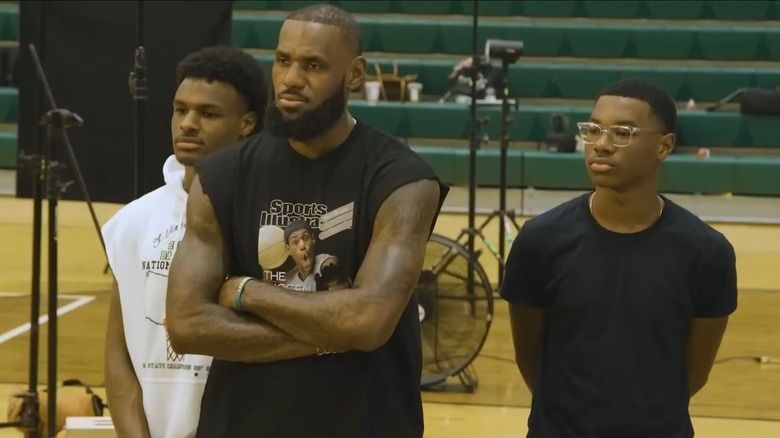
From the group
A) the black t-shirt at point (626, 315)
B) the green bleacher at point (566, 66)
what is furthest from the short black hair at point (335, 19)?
the green bleacher at point (566, 66)

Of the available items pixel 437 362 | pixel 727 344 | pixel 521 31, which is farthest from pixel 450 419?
pixel 521 31

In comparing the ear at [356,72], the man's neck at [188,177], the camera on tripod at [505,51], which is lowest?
the man's neck at [188,177]

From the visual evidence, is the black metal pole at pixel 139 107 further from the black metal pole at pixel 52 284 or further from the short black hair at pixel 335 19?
the short black hair at pixel 335 19

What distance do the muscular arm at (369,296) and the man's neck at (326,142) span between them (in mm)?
158

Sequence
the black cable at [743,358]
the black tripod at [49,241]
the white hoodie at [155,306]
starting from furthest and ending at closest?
1. the black cable at [743,358]
2. the black tripod at [49,241]
3. the white hoodie at [155,306]

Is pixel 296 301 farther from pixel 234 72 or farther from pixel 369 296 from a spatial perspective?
pixel 234 72

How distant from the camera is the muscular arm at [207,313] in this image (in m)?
2.15

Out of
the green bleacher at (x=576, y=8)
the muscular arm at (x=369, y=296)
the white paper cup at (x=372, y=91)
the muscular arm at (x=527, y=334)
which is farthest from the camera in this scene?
the green bleacher at (x=576, y=8)

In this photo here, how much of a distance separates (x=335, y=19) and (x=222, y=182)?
381 mm

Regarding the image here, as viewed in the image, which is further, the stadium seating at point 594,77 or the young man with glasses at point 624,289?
the stadium seating at point 594,77

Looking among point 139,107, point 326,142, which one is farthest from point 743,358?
point 326,142

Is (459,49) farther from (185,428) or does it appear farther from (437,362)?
(185,428)

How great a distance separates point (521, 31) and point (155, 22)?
5.89 meters

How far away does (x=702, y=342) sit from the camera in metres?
2.65
